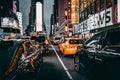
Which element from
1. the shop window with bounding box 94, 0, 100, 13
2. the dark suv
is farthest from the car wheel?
the shop window with bounding box 94, 0, 100, 13

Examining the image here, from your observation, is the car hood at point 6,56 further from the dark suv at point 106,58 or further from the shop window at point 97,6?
the shop window at point 97,6

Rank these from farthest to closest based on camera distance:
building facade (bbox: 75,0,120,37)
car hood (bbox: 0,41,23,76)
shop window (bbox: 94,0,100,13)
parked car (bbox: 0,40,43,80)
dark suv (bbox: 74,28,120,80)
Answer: shop window (bbox: 94,0,100,13) < building facade (bbox: 75,0,120,37) < dark suv (bbox: 74,28,120,80) < car hood (bbox: 0,41,23,76) < parked car (bbox: 0,40,43,80)

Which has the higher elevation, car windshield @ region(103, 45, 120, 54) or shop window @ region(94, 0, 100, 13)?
shop window @ region(94, 0, 100, 13)

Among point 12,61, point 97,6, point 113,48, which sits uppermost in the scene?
point 97,6

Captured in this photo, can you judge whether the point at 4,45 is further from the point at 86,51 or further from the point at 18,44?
the point at 86,51

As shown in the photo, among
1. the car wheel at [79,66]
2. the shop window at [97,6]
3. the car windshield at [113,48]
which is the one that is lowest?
the car wheel at [79,66]

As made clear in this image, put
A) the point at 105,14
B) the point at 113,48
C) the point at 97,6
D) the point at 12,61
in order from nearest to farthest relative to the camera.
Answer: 1. the point at 12,61
2. the point at 113,48
3. the point at 105,14
4. the point at 97,6

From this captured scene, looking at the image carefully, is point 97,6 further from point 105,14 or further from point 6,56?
point 6,56

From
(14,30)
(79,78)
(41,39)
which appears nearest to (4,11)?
(14,30)

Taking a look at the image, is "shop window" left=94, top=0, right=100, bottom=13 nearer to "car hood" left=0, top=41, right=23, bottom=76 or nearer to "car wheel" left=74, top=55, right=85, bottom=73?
"car wheel" left=74, top=55, right=85, bottom=73

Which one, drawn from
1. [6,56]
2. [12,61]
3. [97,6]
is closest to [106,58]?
[12,61]

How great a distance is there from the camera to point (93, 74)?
6.75m

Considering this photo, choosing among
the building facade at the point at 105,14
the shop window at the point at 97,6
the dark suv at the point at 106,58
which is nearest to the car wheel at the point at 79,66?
the dark suv at the point at 106,58

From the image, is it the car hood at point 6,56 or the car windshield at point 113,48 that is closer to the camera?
the car hood at point 6,56
